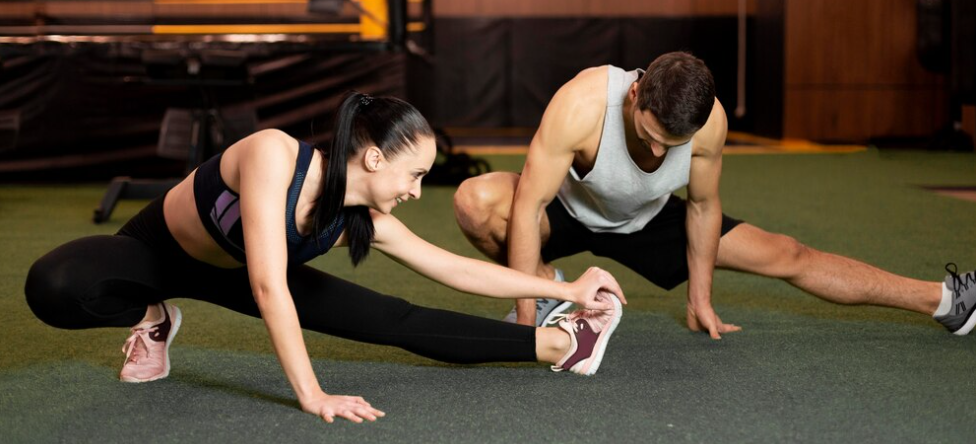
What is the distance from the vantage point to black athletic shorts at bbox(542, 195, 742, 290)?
2.62 metres

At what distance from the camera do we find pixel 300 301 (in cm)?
209

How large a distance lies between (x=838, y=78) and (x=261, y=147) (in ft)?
30.6

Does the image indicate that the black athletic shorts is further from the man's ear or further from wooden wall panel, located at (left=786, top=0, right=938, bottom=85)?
wooden wall panel, located at (left=786, top=0, right=938, bottom=85)

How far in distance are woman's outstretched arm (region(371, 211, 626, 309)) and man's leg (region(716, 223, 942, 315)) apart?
2.16 feet

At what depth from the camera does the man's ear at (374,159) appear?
1.80 metres

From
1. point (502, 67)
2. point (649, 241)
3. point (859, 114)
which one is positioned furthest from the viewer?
point (502, 67)

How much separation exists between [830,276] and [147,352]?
5.36ft

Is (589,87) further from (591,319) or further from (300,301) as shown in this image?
(300,301)

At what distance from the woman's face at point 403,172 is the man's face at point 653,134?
56cm

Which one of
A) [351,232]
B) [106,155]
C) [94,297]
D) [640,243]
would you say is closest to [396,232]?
[351,232]

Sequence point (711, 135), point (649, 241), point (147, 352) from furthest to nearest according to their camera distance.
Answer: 1. point (649, 241)
2. point (711, 135)
3. point (147, 352)

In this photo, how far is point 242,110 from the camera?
639 cm

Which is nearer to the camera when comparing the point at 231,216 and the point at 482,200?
the point at 231,216

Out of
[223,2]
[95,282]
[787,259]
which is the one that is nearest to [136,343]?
[95,282]
